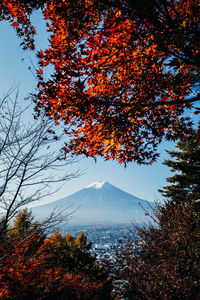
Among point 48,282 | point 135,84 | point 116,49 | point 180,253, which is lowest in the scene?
point 48,282

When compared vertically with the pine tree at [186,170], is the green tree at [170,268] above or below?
below

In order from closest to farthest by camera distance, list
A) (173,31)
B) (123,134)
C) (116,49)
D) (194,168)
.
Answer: (173,31)
(116,49)
(123,134)
(194,168)

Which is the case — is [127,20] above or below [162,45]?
above

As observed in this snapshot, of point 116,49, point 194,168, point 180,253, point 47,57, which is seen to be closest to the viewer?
point 116,49

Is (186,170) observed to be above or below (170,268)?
above

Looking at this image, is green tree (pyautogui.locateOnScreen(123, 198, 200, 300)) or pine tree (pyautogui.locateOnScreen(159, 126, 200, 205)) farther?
pine tree (pyautogui.locateOnScreen(159, 126, 200, 205))

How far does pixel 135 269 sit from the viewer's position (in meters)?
6.36

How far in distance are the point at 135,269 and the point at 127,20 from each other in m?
8.36

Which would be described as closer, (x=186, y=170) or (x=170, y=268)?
(x=170, y=268)

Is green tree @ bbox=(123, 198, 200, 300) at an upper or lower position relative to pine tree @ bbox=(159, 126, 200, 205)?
lower

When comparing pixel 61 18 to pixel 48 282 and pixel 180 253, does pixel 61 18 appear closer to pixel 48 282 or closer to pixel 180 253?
pixel 180 253

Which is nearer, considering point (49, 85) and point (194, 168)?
point (49, 85)

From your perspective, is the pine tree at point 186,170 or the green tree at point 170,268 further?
the pine tree at point 186,170

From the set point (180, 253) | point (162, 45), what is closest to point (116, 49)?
point (162, 45)
